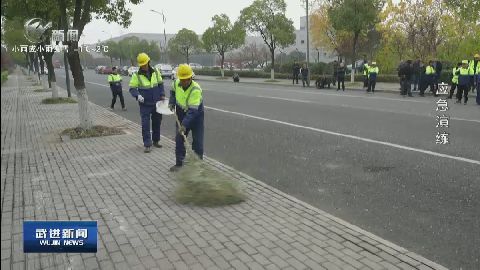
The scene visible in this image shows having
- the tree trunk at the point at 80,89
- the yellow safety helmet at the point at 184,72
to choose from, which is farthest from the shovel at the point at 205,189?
the tree trunk at the point at 80,89

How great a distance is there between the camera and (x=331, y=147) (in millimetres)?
8461

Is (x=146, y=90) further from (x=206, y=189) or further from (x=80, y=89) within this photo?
(x=206, y=189)

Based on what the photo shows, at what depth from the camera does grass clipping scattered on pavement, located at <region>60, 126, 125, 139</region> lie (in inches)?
392

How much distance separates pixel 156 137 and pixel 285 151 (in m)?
2.62

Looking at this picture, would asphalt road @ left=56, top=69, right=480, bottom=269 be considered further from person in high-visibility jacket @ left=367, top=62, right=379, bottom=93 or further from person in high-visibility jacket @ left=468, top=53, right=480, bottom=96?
person in high-visibility jacket @ left=367, top=62, right=379, bottom=93

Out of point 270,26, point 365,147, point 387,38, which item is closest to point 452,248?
point 365,147

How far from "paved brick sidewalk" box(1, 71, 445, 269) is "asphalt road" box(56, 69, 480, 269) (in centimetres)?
43

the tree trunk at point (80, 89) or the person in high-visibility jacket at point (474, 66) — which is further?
the person in high-visibility jacket at point (474, 66)

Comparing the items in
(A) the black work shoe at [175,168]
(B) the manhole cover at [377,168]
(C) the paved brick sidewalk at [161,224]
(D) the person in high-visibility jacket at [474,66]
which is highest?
(D) the person in high-visibility jacket at [474,66]

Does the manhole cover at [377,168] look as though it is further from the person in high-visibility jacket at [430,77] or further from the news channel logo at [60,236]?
the person in high-visibility jacket at [430,77]

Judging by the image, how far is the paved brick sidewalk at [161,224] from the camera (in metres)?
3.77

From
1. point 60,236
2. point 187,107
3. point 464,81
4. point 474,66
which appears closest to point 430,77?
point 474,66

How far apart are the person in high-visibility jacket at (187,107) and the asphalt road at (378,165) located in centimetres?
111

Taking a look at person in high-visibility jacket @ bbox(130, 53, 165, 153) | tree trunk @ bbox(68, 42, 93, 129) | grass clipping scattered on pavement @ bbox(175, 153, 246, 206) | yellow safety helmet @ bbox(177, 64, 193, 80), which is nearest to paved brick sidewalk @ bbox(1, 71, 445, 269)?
grass clipping scattered on pavement @ bbox(175, 153, 246, 206)
